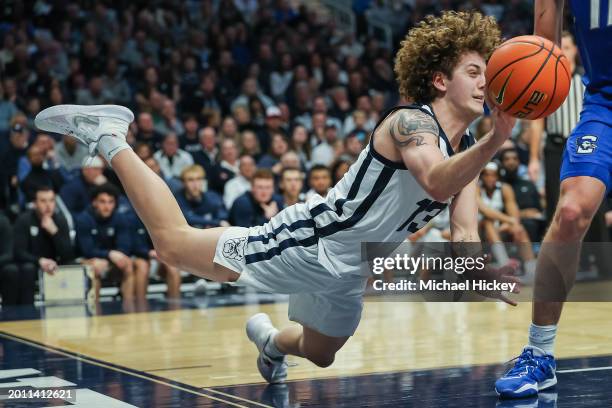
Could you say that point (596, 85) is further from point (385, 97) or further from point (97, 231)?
point (385, 97)

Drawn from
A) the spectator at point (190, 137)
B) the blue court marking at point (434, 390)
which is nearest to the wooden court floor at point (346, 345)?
the blue court marking at point (434, 390)

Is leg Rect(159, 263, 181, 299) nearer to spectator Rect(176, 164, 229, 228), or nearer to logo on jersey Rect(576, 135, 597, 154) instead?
spectator Rect(176, 164, 229, 228)

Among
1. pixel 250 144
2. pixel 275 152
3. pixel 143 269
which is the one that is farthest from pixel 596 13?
pixel 250 144

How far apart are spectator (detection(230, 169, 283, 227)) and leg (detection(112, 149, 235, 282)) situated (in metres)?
5.73

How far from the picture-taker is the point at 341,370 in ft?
20.4

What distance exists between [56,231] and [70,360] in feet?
13.2

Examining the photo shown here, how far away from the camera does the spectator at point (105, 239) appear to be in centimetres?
1073

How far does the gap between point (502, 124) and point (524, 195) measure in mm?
8498

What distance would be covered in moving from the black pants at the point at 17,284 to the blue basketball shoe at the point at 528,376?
20.5 feet

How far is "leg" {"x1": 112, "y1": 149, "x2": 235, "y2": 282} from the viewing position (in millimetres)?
5264

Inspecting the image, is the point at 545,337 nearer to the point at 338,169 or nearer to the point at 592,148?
the point at 592,148

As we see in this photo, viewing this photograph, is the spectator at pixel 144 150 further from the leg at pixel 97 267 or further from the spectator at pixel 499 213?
the spectator at pixel 499 213

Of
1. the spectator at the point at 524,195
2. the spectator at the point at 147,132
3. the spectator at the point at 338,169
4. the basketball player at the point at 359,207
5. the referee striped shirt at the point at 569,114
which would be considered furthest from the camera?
the spectator at the point at 147,132

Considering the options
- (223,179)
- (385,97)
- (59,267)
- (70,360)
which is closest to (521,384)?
(70,360)
